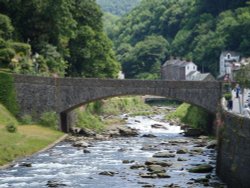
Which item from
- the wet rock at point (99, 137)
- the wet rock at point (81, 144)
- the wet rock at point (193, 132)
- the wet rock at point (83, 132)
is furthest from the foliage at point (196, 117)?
the wet rock at point (81, 144)

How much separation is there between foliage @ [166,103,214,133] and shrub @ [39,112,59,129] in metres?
19.8

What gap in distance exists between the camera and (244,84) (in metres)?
73.6

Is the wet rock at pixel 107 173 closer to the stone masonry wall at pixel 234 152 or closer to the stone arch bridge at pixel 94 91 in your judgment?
the stone masonry wall at pixel 234 152

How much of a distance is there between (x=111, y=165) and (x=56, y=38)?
47.4m

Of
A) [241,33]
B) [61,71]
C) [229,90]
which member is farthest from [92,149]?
[241,33]

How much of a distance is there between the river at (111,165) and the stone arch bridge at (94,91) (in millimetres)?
5565

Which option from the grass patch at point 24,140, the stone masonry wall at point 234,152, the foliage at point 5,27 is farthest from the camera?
the foliage at point 5,27

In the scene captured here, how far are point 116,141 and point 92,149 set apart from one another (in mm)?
8609

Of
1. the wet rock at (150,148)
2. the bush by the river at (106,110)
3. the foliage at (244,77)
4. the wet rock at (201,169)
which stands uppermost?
the foliage at (244,77)

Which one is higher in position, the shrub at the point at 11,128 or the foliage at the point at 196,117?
the shrub at the point at 11,128

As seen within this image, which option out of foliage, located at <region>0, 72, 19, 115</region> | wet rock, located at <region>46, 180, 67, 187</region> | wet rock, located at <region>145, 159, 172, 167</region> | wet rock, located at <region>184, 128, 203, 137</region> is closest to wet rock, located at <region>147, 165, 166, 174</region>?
wet rock, located at <region>145, 159, 172, 167</region>

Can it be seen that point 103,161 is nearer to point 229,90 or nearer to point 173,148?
point 173,148

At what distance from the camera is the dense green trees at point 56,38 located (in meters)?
90.2

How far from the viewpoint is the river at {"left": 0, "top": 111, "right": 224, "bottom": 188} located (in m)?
48.8
